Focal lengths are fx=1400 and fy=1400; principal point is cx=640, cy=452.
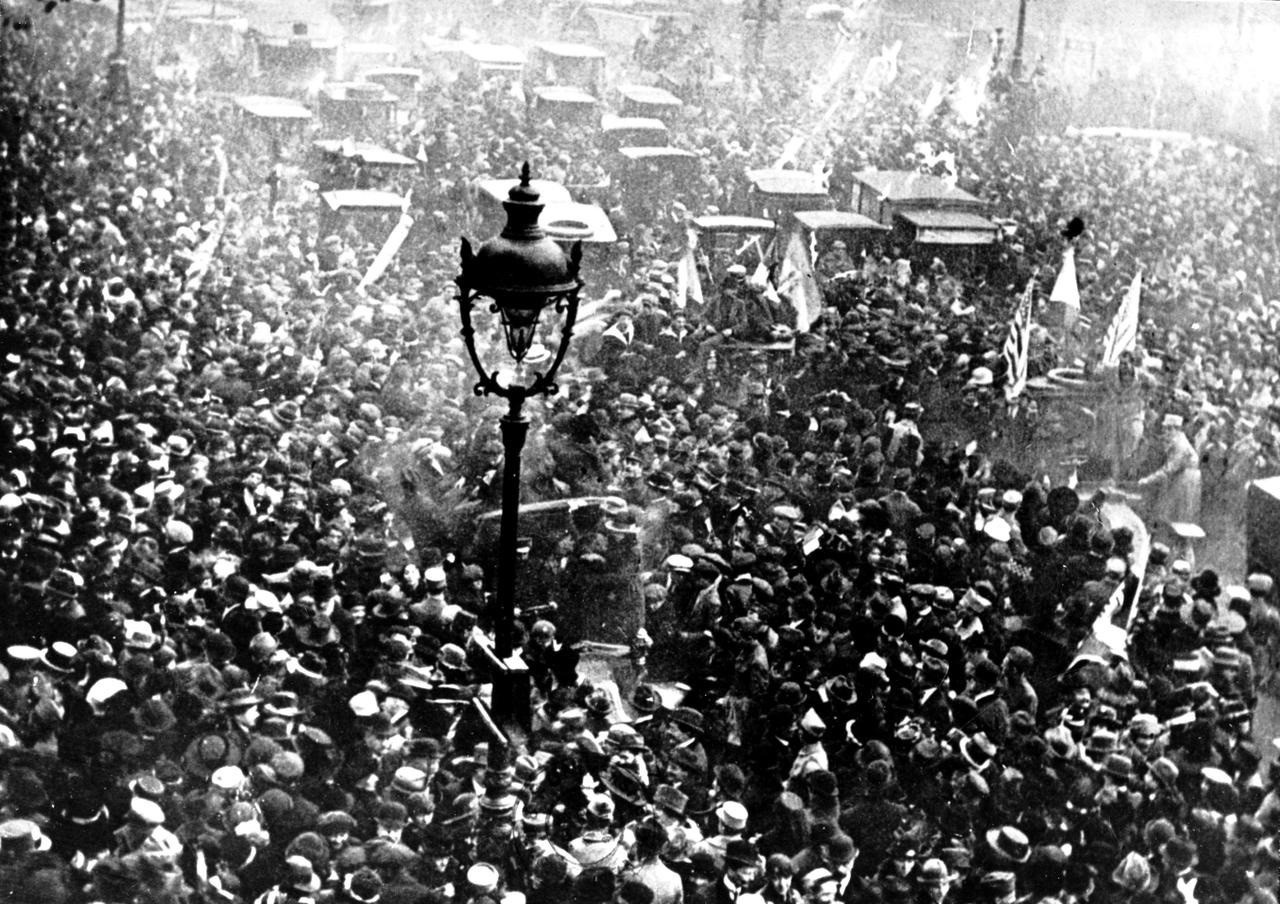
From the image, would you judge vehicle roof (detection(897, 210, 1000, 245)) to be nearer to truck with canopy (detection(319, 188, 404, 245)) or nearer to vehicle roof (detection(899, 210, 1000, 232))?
vehicle roof (detection(899, 210, 1000, 232))

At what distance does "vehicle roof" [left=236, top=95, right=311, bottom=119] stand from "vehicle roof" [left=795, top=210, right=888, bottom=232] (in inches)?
316

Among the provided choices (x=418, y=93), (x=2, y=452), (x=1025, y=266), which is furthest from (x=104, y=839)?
(x=418, y=93)

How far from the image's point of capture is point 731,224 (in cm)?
1934

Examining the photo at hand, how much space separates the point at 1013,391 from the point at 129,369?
8523 millimetres

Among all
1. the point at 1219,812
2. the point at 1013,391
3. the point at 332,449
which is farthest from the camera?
the point at 1013,391

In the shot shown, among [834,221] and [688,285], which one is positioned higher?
[834,221]

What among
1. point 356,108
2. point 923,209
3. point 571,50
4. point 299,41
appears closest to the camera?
point 923,209

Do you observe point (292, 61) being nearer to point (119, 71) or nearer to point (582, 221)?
point (119, 71)

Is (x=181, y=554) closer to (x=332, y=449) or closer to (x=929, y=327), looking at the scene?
(x=332, y=449)

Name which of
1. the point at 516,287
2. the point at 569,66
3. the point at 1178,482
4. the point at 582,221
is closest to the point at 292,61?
the point at 569,66

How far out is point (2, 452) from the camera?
1004cm

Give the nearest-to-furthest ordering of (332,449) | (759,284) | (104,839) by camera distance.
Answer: (104,839)
(332,449)
(759,284)

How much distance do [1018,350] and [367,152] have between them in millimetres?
10945

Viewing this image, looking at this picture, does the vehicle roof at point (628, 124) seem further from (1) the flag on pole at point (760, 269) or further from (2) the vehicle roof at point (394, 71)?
(1) the flag on pole at point (760, 269)
